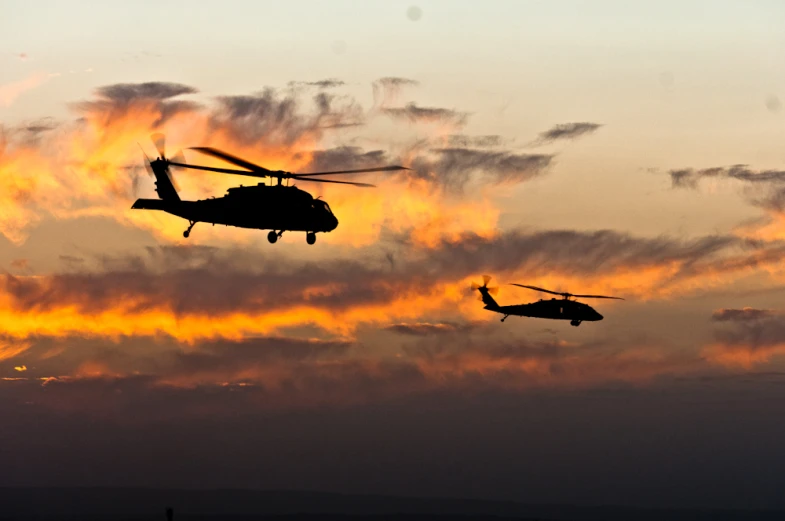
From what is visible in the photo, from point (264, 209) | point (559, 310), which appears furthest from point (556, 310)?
point (264, 209)

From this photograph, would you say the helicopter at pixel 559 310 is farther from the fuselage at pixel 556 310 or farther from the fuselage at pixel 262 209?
the fuselage at pixel 262 209

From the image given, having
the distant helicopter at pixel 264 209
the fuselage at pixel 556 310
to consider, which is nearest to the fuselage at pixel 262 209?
the distant helicopter at pixel 264 209

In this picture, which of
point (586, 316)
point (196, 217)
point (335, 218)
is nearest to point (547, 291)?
point (586, 316)

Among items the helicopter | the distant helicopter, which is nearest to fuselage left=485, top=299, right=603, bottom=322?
the helicopter

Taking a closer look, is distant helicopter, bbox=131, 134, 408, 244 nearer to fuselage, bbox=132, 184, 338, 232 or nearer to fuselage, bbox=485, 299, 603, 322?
fuselage, bbox=132, 184, 338, 232

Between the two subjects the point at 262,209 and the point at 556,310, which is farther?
the point at 556,310

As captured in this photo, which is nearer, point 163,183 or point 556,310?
point 163,183

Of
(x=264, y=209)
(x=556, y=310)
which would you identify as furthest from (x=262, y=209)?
(x=556, y=310)

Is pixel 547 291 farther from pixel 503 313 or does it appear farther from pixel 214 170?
pixel 214 170

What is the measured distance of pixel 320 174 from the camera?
9500 centimetres

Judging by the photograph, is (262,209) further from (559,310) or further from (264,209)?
(559,310)

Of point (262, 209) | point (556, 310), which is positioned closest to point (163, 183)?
point (262, 209)

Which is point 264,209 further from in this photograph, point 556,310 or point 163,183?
point 556,310

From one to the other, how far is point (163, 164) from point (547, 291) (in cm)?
6346
